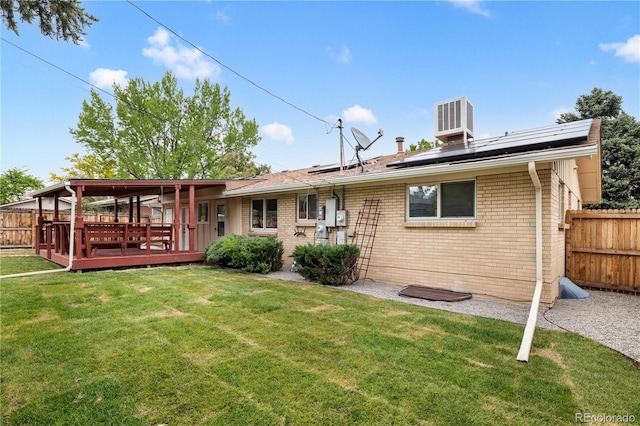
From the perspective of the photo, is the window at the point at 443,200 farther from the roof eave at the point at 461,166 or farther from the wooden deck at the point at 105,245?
the wooden deck at the point at 105,245

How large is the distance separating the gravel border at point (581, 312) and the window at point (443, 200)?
177cm

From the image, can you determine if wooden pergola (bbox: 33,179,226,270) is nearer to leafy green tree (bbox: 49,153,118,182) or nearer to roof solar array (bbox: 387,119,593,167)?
roof solar array (bbox: 387,119,593,167)

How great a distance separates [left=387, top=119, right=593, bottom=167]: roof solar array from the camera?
616 centimetres

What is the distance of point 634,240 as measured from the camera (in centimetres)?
772

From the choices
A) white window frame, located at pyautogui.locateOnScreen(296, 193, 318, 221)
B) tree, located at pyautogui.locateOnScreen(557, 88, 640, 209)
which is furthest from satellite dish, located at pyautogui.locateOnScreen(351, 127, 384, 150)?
tree, located at pyautogui.locateOnScreen(557, 88, 640, 209)

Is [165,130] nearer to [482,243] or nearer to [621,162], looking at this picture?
[482,243]

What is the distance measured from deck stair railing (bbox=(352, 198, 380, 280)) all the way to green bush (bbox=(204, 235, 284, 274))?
252cm

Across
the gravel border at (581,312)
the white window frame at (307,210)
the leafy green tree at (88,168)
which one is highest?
the leafy green tree at (88,168)

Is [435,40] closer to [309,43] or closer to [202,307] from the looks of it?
[309,43]

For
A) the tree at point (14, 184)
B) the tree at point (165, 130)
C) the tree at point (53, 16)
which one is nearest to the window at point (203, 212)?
the tree at point (53, 16)

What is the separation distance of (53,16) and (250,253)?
6609 mm

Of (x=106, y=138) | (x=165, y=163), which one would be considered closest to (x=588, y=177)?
(x=165, y=163)

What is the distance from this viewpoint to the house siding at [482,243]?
6.18 metres

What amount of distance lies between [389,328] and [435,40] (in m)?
10.8
